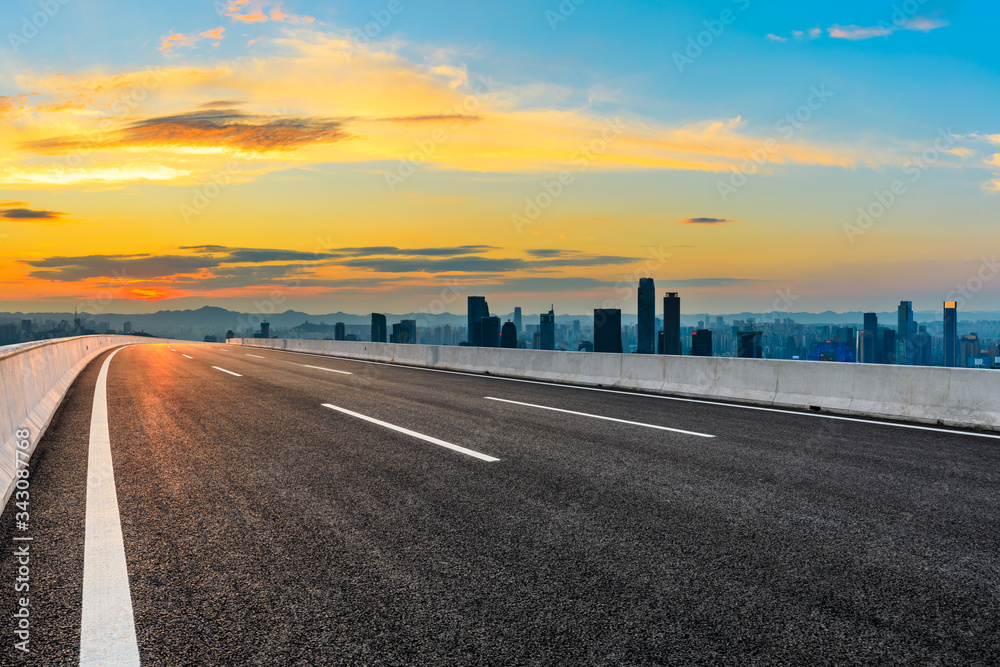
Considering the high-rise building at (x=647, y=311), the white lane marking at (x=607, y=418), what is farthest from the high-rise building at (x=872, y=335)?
the white lane marking at (x=607, y=418)

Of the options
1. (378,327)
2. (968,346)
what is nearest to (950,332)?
(968,346)

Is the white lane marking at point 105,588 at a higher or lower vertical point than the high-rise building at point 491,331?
lower

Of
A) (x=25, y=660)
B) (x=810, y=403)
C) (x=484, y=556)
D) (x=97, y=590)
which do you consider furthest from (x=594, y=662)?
(x=810, y=403)

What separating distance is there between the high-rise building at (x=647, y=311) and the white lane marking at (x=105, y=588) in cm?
7506

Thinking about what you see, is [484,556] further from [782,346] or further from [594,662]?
[782,346]

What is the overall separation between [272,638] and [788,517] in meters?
3.56

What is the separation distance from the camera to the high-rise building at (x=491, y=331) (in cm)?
4746

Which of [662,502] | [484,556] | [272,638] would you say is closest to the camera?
→ [272,638]

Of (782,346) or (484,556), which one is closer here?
(484,556)

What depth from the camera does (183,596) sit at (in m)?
3.32

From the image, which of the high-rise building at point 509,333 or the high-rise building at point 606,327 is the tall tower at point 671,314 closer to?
the high-rise building at point 606,327

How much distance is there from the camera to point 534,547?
3.99 m

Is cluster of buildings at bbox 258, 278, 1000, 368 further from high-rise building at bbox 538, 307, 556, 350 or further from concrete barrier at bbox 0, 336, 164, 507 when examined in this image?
concrete barrier at bbox 0, 336, 164, 507

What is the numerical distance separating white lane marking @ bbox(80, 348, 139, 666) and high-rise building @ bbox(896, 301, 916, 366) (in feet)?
283
